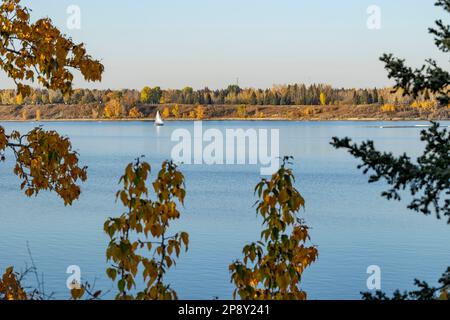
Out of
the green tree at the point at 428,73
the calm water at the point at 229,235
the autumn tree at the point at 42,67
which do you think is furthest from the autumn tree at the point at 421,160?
the calm water at the point at 229,235

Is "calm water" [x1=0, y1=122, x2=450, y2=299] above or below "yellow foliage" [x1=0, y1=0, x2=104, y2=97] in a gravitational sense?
below

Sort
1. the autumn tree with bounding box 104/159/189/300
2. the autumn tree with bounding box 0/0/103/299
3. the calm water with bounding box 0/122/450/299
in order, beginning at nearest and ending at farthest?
the autumn tree with bounding box 104/159/189/300, the autumn tree with bounding box 0/0/103/299, the calm water with bounding box 0/122/450/299

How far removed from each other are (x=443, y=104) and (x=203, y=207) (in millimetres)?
36693

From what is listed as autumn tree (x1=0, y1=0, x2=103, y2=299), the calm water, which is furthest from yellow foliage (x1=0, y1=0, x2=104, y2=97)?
the calm water

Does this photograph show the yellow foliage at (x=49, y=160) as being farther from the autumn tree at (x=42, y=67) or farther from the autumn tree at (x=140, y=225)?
the autumn tree at (x=140, y=225)

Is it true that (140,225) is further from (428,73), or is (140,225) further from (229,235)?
(229,235)

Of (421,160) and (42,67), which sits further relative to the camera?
(42,67)

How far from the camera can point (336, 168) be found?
2894 inches

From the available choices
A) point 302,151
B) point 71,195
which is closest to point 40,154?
point 71,195

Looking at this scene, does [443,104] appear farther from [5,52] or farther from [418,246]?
[418,246]

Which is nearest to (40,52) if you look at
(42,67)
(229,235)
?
(42,67)

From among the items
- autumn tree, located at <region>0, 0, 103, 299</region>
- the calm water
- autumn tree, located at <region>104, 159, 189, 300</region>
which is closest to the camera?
autumn tree, located at <region>104, 159, 189, 300</region>

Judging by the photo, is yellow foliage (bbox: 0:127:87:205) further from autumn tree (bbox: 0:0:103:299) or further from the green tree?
the green tree

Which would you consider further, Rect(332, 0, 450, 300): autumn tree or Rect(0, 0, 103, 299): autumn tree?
Rect(0, 0, 103, 299): autumn tree
